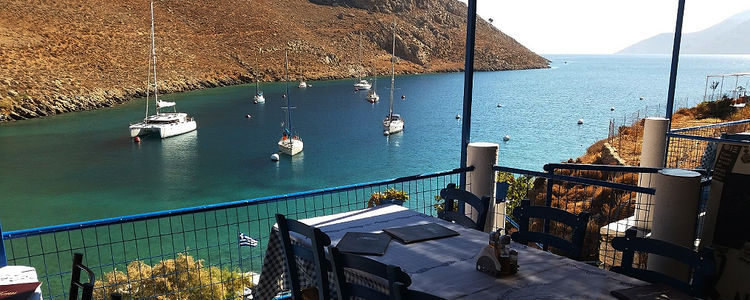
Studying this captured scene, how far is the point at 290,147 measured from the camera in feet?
134

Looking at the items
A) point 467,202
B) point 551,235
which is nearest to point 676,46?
point 467,202

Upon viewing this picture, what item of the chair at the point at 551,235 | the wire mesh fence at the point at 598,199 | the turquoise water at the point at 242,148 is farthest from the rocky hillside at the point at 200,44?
the chair at the point at 551,235

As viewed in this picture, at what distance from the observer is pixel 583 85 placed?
105500mm

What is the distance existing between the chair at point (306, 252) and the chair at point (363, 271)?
17cm

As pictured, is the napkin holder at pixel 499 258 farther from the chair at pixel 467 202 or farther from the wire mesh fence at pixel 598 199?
the wire mesh fence at pixel 598 199

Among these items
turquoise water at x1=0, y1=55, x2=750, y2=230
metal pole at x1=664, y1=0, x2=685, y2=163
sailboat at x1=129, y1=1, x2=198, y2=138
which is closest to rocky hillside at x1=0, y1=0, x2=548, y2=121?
turquoise water at x1=0, y1=55, x2=750, y2=230

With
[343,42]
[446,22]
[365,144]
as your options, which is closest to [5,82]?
[365,144]

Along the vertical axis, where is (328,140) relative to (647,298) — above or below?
below

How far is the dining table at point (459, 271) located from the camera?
231cm

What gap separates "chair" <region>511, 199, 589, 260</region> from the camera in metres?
3.04

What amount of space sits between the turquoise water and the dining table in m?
29.1

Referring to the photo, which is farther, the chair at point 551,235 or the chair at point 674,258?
the chair at point 551,235

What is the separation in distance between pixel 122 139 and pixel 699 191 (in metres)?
49.2

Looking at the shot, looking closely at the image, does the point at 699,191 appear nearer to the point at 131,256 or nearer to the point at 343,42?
the point at 131,256
